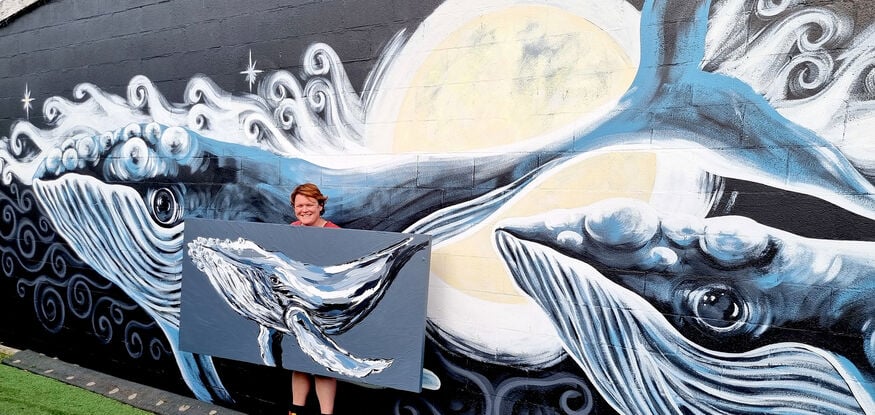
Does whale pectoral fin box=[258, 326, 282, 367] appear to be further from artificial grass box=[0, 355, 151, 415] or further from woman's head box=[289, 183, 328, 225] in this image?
artificial grass box=[0, 355, 151, 415]

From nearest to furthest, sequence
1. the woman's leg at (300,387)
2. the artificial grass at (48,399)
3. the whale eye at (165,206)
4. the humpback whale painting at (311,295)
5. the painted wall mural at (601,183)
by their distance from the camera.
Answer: the painted wall mural at (601,183), the humpback whale painting at (311,295), the woman's leg at (300,387), the artificial grass at (48,399), the whale eye at (165,206)

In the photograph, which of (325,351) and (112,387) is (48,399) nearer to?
(112,387)

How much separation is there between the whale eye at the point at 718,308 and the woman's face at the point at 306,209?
1912 millimetres

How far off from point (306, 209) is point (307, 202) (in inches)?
1.6

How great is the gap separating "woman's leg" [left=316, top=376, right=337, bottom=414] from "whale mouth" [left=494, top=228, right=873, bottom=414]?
1168 millimetres

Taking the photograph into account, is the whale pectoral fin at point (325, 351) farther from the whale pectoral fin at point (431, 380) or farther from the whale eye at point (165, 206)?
the whale eye at point (165, 206)

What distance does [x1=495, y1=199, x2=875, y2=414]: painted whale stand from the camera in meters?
2.39

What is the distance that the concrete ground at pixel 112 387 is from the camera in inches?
155

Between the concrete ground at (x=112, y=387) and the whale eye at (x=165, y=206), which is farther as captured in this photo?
the whale eye at (x=165, y=206)

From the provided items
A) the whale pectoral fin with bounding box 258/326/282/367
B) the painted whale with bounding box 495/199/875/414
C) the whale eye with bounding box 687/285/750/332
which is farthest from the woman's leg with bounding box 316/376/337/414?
the whale eye with bounding box 687/285/750/332

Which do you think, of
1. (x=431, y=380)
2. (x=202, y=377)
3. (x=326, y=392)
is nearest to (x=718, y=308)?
(x=431, y=380)

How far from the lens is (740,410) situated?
8.31 feet

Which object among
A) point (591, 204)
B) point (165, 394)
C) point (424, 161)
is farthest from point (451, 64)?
point (165, 394)

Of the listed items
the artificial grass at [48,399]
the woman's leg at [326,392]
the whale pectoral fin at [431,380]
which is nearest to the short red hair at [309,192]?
the woman's leg at [326,392]
